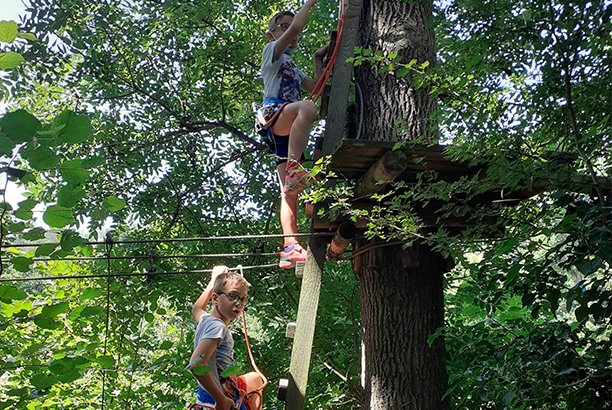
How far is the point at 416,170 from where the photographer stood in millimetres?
2730

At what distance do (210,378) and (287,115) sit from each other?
1.54 meters

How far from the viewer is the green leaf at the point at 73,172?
1.21 m

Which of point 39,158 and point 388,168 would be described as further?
point 388,168

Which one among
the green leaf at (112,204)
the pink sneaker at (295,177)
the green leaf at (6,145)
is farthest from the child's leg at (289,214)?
the green leaf at (6,145)

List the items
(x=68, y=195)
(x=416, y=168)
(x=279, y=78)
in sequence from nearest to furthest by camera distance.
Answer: (x=68, y=195)
(x=416, y=168)
(x=279, y=78)

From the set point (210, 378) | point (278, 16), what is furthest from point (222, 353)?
point (278, 16)

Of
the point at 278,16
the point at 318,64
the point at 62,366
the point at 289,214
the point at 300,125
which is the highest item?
the point at 278,16

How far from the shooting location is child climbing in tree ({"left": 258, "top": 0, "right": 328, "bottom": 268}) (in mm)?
3047

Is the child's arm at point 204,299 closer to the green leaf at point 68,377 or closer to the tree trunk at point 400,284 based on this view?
the tree trunk at point 400,284

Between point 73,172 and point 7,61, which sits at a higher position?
point 7,61

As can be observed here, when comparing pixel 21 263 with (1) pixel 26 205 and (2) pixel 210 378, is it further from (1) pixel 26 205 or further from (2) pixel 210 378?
(2) pixel 210 378

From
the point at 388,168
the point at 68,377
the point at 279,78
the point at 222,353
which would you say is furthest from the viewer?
the point at 279,78

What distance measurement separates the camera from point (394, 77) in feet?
10.4

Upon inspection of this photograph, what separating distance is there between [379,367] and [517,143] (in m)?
1.53
